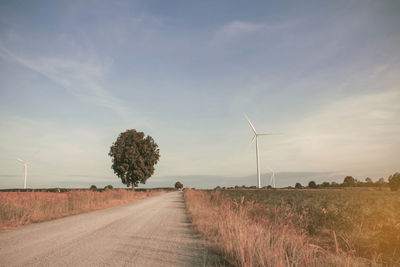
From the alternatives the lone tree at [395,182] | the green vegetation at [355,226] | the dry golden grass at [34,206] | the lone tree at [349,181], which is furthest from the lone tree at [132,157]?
the lone tree at [349,181]

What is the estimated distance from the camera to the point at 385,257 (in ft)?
30.3

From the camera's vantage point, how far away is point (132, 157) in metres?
47.1

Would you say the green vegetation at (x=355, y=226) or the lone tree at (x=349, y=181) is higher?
the green vegetation at (x=355, y=226)

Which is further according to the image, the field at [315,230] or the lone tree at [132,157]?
the lone tree at [132,157]

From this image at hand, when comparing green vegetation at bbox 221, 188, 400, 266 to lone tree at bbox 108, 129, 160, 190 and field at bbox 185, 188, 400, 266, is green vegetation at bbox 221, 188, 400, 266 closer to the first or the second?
field at bbox 185, 188, 400, 266

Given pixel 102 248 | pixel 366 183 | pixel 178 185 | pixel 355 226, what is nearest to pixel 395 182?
pixel 366 183

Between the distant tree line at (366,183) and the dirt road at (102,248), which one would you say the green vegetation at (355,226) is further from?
the distant tree line at (366,183)

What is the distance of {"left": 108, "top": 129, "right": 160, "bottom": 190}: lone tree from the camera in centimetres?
4741

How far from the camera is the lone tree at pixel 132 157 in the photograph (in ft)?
156

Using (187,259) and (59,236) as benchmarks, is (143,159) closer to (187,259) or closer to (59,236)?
(59,236)

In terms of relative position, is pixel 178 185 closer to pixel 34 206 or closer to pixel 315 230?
pixel 34 206

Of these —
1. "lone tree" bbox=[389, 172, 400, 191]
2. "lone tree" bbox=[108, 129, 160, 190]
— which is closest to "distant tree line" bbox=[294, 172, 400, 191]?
"lone tree" bbox=[389, 172, 400, 191]

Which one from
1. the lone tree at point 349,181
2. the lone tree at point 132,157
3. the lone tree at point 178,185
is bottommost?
the lone tree at point 178,185

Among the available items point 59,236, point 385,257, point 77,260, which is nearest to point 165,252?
point 77,260
